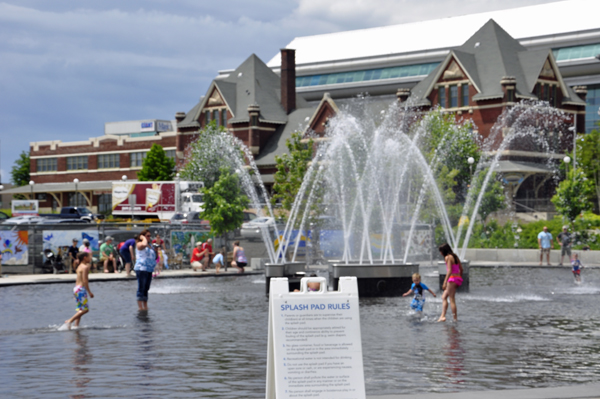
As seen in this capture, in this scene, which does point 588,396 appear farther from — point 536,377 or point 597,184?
point 597,184

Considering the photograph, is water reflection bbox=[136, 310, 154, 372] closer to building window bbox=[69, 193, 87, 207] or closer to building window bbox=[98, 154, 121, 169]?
building window bbox=[98, 154, 121, 169]

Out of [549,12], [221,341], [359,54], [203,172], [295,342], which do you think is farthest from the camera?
[359,54]

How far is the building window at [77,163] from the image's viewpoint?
309 feet

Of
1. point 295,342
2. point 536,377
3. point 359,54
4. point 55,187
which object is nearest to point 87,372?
point 295,342

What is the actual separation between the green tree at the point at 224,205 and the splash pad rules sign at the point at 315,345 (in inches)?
1284

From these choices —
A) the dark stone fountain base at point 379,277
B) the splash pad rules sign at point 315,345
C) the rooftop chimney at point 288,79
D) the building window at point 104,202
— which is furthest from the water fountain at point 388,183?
the building window at point 104,202

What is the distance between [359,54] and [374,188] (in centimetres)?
5558

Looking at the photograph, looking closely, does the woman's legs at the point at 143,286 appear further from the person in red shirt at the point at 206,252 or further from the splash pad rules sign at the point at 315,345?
the person in red shirt at the point at 206,252

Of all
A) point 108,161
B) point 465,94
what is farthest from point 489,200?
point 108,161

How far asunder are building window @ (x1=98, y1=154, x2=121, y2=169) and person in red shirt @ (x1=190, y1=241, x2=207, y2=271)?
193ft

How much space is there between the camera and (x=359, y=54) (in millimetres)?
101500

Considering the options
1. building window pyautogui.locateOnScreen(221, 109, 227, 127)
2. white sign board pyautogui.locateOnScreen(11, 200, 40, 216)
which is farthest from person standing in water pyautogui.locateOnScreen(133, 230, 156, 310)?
white sign board pyautogui.locateOnScreen(11, 200, 40, 216)

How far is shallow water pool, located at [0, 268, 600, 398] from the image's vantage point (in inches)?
391

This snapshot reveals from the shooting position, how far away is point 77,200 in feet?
303
